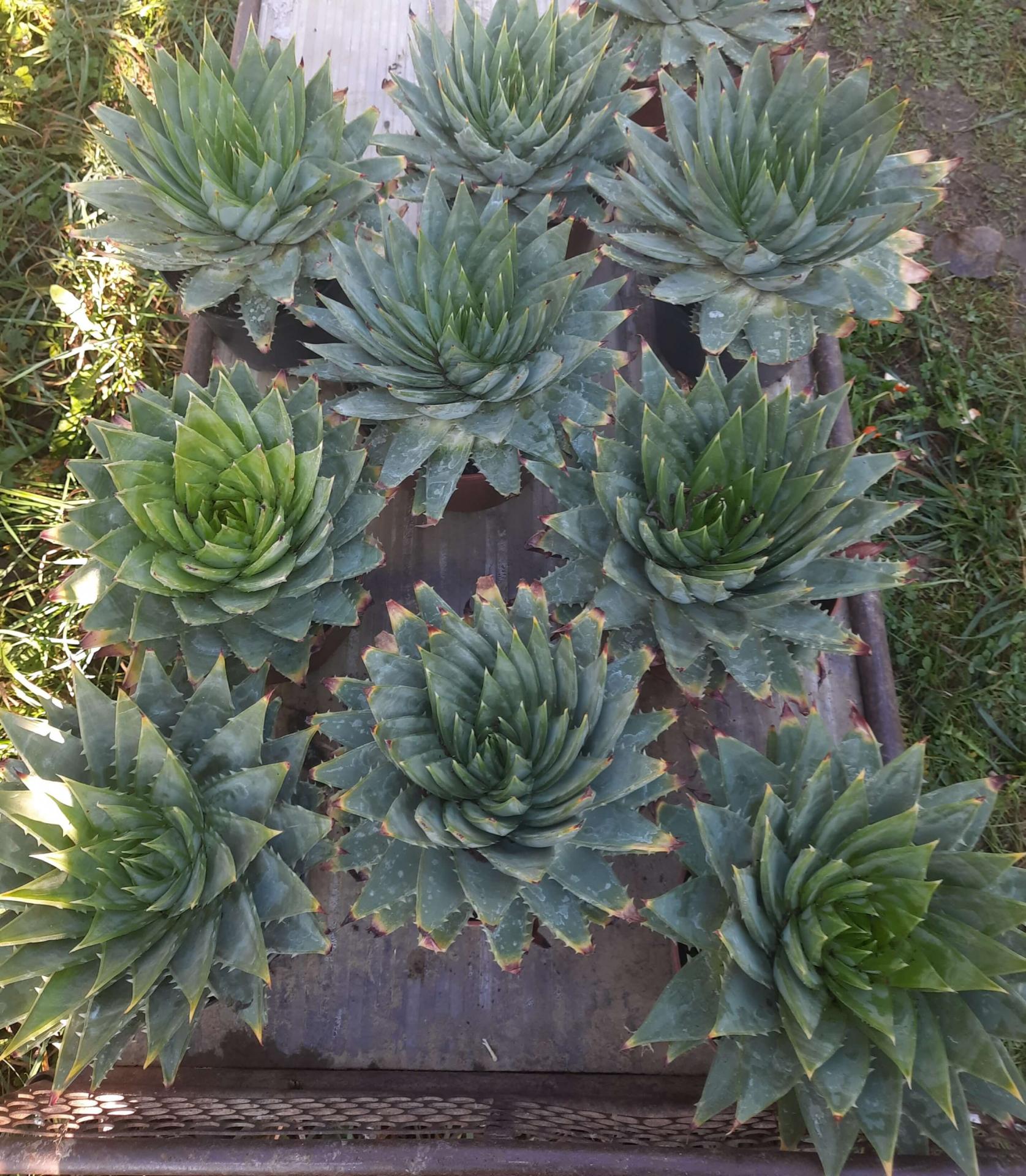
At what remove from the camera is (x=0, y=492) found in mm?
2160

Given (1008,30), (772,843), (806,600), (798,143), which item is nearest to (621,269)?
(798,143)

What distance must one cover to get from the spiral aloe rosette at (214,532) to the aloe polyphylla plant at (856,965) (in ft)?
2.59

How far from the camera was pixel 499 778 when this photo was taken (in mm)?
1184

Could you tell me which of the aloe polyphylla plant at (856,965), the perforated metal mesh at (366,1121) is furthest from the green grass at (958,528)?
the perforated metal mesh at (366,1121)

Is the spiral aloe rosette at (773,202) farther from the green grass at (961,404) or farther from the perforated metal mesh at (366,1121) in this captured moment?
the perforated metal mesh at (366,1121)

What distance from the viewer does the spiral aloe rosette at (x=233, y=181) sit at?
1.53 metres

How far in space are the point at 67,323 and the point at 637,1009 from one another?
243cm

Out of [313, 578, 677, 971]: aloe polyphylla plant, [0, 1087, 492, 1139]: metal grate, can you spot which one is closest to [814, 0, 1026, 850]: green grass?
[313, 578, 677, 971]: aloe polyphylla plant

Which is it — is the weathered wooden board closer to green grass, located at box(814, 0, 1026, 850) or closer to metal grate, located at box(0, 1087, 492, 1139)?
metal grate, located at box(0, 1087, 492, 1139)

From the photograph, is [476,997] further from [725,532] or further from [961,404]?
[961,404]

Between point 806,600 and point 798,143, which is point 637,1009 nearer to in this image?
point 806,600

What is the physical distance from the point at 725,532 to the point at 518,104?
1045 millimetres

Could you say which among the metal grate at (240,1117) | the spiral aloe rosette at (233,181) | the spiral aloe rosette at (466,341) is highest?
the spiral aloe rosette at (233,181)

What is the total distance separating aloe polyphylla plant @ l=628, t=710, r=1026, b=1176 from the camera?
1009 millimetres
